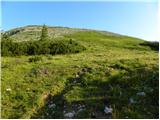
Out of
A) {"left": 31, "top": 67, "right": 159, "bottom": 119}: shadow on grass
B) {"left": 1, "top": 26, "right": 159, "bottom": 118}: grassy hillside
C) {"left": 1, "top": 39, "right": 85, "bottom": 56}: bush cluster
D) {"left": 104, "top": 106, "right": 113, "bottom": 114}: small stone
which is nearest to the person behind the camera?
{"left": 104, "top": 106, "right": 113, "bottom": 114}: small stone

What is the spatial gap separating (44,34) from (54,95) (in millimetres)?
25681

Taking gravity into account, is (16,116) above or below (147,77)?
below

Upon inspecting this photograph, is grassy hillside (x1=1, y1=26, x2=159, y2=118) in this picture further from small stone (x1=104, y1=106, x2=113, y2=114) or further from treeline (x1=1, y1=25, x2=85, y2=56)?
treeline (x1=1, y1=25, x2=85, y2=56)

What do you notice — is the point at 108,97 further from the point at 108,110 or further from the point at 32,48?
the point at 32,48

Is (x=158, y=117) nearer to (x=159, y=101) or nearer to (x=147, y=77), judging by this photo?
(x=159, y=101)

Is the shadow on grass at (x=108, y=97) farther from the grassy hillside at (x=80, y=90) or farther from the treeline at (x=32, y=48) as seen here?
the treeline at (x=32, y=48)

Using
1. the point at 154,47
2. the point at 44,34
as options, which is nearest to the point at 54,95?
the point at 44,34

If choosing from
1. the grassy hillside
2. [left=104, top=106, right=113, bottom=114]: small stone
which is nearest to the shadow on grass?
the grassy hillside

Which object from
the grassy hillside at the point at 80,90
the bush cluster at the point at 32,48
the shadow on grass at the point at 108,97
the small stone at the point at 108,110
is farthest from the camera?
the bush cluster at the point at 32,48

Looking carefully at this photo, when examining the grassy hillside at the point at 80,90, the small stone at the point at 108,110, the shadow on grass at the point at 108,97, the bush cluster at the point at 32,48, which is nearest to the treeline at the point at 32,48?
the bush cluster at the point at 32,48

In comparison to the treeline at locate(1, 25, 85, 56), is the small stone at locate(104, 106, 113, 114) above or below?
below

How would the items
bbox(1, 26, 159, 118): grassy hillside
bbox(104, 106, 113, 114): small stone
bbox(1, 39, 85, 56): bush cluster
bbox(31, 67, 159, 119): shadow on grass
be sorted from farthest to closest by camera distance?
1. bbox(1, 39, 85, 56): bush cluster
2. bbox(1, 26, 159, 118): grassy hillside
3. bbox(31, 67, 159, 119): shadow on grass
4. bbox(104, 106, 113, 114): small stone

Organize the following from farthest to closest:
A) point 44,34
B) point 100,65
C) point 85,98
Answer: point 44,34 < point 100,65 < point 85,98

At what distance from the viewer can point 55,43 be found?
33.3 metres
